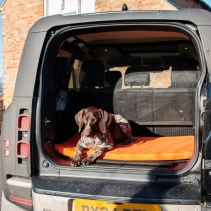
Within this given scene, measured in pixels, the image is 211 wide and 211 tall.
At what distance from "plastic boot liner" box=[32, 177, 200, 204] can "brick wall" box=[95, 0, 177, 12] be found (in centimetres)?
656

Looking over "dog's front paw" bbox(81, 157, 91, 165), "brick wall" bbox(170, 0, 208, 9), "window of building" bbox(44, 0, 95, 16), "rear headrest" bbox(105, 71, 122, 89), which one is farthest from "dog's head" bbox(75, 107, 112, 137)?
"window of building" bbox(44, 0, 95, 16)

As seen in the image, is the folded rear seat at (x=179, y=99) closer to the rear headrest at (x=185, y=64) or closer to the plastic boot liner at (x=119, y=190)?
the rear headrest at (x=185, y=64)

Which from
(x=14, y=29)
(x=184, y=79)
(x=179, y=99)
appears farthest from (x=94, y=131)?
(x=14, y=29)

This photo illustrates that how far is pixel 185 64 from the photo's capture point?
3.74 meters

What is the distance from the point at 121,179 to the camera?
244cm

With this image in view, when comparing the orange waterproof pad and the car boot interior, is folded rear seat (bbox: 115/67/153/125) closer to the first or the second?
the car boot interior

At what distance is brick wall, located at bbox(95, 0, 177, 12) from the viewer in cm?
784

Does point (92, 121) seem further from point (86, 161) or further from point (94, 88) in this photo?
point (94, 88)

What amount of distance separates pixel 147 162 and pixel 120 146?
82 cm

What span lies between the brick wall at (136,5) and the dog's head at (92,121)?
222 inches

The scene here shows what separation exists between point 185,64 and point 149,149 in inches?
54.7

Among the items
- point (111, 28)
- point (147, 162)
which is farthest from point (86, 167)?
point (111, 28)

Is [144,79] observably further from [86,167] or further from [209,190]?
[209,190]

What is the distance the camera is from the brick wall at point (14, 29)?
10117mm
